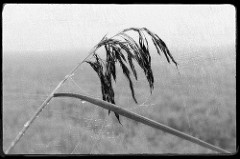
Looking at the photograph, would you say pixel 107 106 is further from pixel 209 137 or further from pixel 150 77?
pixel 209 137

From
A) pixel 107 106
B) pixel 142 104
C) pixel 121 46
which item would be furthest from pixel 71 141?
pixel 107 106

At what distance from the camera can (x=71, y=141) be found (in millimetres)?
723

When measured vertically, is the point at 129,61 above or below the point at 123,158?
above

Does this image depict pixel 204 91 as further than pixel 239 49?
Yes

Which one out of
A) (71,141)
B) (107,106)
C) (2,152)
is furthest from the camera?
(71,141)

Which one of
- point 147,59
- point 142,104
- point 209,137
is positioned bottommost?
point 209,137

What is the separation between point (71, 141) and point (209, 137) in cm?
37

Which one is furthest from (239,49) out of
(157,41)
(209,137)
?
(209,137)

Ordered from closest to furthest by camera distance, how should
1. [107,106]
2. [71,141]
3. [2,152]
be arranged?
[107,106], [2,152], [71,141]

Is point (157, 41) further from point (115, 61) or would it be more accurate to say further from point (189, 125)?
point (189, 125)

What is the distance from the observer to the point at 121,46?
55cm

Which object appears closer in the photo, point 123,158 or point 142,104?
point 123,158

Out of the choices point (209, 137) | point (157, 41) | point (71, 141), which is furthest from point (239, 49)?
point (71, 141)

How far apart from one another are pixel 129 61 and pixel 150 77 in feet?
0.19
